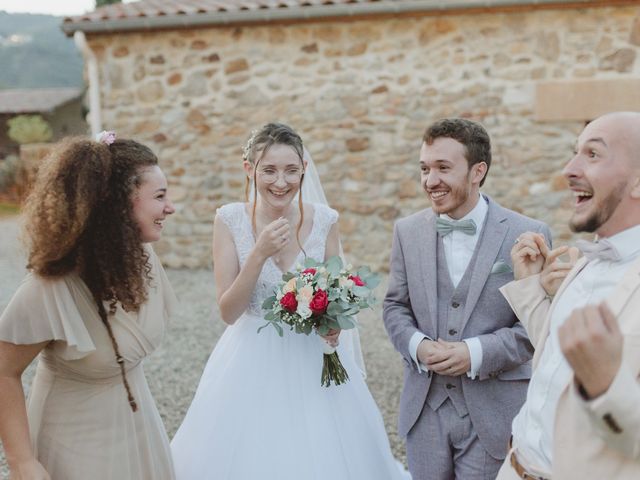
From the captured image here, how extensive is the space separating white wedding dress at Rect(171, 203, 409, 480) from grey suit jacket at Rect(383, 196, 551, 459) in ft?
0.85

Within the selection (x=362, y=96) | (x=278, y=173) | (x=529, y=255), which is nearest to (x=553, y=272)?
(x=529, y=255)

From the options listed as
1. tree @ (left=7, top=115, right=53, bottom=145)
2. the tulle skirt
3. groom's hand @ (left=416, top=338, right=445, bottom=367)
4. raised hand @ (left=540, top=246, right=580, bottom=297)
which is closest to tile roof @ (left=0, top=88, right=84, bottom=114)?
tree @ (left=7, top=115, right=53, bottom=145)

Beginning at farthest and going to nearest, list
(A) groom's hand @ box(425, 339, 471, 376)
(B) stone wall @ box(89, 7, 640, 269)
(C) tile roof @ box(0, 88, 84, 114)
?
(C) tile roof @ box(0, 88, 84, 114)
(B) stone wall @ box(89, 7, 640, 269)
(A) groom's hand @ box(425, 339, 471, 376)

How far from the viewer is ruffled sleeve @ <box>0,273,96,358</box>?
191 centimetres

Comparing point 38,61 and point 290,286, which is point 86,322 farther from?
point 38,61

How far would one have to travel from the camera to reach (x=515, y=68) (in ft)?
26.2

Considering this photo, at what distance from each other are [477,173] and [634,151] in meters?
0.89

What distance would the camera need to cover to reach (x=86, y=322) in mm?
2092

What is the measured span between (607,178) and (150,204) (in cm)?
155

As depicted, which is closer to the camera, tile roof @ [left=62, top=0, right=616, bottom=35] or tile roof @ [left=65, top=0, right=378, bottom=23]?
tile roof @ [left=62, top=0, right=616, bottom=35]

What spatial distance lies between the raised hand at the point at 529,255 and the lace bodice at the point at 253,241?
1096mm

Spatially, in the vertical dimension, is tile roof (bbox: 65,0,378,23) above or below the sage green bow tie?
above

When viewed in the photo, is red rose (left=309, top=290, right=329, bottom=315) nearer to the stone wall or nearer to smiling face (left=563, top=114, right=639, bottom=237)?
smiling face (left=563, top=114, right=639, bottom=237)

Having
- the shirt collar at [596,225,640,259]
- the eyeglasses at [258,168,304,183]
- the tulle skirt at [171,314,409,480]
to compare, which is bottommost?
the tulle skirt at [171,314,409,480]
